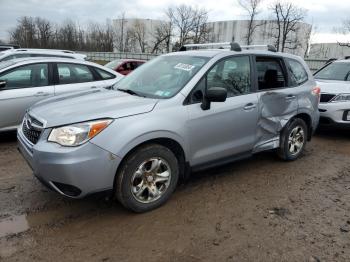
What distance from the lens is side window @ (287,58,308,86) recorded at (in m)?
5.15

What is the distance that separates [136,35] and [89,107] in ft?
199

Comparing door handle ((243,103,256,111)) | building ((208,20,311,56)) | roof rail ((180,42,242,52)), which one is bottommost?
door handle ((243,103,256,111))

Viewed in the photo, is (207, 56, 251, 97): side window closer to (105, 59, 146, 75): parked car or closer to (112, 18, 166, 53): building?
(105, 59, 146, 75): parked car

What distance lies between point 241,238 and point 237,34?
4923cm

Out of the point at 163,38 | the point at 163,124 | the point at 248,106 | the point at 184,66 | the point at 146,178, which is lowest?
the point at 146,178

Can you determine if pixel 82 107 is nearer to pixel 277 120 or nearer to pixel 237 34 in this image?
pixel 277 120

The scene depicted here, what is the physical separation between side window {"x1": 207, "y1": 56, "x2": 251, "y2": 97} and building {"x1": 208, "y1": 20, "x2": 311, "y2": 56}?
1469 inches

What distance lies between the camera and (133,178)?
3.44 meters

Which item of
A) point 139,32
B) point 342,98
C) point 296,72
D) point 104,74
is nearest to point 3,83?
point 104,74

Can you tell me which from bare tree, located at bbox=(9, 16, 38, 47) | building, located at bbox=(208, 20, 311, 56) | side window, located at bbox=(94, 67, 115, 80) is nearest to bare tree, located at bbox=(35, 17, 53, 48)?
bare tree, located at bbox=(9, 16, 38, 47)

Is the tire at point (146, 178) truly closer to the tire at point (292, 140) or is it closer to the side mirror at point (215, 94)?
the side mirror at point (215, 94)

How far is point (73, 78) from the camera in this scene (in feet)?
21.8

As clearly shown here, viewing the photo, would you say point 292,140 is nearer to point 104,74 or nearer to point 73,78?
point 104,74

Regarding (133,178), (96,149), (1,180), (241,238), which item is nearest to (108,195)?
(133,178)
